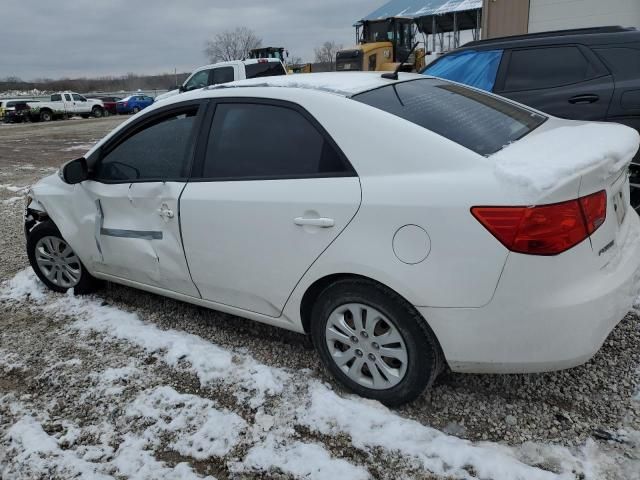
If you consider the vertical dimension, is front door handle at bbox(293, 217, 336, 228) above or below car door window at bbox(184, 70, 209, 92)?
below

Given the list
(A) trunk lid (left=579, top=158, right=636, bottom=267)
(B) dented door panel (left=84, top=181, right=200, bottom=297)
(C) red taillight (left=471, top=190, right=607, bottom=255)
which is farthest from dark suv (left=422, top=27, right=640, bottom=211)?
(B) dented door panel (left=84, top=181, right=200, bottom=297)

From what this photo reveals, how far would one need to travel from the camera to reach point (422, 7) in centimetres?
3612

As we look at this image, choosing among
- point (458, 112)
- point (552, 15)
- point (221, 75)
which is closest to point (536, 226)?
point (458, 112)

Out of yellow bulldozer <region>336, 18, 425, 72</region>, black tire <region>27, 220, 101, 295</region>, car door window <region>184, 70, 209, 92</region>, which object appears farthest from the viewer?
yellow bulldozer <region>336, 18, 425, 72</region>

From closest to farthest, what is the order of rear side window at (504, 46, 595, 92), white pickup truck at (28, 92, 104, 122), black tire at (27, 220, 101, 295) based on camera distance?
black tire at (27, 220, 101, 295) < rear side window at (504, 46, 595, 92) < white pickup truck at (28, 92, 104, 122)

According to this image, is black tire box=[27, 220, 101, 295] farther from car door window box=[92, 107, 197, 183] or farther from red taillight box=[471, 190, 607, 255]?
red taillight box=[471, 190, 607, 255]

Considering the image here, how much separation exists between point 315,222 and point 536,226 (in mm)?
974

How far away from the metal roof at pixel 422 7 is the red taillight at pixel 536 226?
3077 cm

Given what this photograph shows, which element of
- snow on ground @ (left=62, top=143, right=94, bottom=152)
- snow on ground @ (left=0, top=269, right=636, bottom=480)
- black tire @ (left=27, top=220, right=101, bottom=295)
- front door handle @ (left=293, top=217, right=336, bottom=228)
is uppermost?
front door handle @ (left=293, top=217, right=336, bottom=228)

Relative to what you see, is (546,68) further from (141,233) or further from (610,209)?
(141,233)

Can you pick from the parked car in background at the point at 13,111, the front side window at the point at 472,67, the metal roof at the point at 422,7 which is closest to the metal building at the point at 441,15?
the metal roof at the point at 422,7

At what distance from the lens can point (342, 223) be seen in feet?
7.84

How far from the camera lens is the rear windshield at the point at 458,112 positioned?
7.94 feet

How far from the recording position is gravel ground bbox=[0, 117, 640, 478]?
2.26 metres
